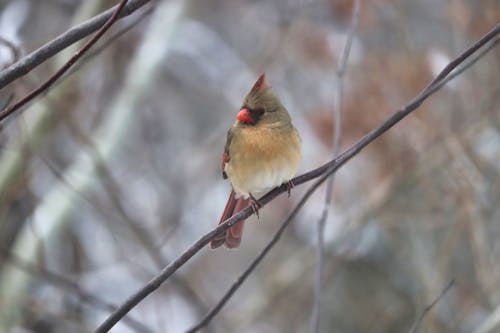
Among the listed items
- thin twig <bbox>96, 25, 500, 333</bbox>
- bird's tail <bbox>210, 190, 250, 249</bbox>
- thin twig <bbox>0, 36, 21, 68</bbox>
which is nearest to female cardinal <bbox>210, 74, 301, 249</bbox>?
bird's tail <bbox>210, 190, 250, 249</bbox>

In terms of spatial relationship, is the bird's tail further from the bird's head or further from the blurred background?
the blurred background

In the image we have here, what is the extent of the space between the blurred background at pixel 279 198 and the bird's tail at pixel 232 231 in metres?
0.42

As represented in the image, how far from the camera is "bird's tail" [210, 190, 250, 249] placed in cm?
240

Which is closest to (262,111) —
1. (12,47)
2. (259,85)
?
(259,85)

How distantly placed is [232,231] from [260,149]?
0.32 meters

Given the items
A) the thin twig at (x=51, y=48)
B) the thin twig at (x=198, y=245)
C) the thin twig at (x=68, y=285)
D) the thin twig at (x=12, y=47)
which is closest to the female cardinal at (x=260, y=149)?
the thin twig at (x=68, y=285)

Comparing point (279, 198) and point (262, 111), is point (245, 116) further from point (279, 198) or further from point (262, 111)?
point (279, 198)

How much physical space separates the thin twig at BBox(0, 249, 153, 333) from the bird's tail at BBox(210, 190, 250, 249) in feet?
1.28

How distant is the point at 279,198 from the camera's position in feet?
17.6

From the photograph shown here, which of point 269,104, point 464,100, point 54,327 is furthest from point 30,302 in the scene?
point 464,100

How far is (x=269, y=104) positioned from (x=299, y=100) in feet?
12.5

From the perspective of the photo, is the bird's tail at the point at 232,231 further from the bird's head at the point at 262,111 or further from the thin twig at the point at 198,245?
the thin twig at the point at 198,245

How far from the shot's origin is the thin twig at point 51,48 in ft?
4.51

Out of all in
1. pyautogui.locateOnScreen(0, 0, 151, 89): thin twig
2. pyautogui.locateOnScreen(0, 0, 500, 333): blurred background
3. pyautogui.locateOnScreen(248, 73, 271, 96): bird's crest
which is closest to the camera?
pyautogui.locateOnScreen(0, 0, 151, 89): thin twig
